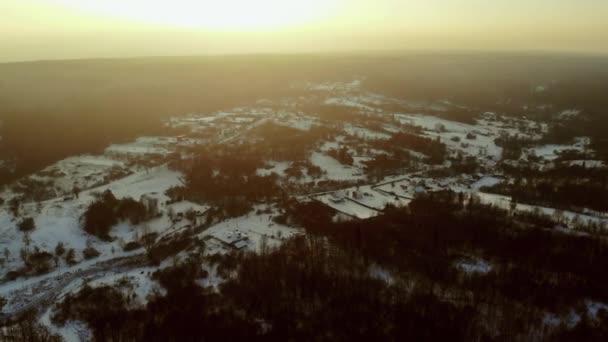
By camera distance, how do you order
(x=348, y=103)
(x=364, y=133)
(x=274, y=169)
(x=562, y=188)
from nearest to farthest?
1. (x=562, y=188)
2. (x=274, y=169)
3. (x=364, y=133)
4. (x=348, y=103)

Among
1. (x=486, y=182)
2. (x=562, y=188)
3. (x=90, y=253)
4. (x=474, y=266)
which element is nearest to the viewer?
(x=474, y=266)

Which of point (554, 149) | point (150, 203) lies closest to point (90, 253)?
point (150, 203)

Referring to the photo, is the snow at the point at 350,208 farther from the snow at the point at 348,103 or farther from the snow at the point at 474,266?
the snow at the point at 348,103

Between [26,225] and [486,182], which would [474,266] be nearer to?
[486,182]

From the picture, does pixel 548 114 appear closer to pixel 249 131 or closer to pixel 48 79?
pixel 249 131

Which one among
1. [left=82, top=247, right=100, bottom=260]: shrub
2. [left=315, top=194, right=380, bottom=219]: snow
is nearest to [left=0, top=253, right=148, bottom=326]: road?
[left=82, top=247, right=100, bottom=260]: shrub

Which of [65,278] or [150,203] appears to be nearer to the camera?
[65,278]

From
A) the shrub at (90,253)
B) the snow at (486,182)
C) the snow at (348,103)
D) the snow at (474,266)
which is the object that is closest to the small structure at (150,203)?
the shrub at (90,253)

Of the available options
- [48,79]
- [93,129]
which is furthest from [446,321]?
[48,79]

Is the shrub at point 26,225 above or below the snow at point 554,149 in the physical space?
above

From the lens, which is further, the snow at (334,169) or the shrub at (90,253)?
the snow at (334,169)

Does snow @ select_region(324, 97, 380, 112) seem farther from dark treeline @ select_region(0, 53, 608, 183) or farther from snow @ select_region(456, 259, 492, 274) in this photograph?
snow @ select_region(456, 259, 492, 274)
